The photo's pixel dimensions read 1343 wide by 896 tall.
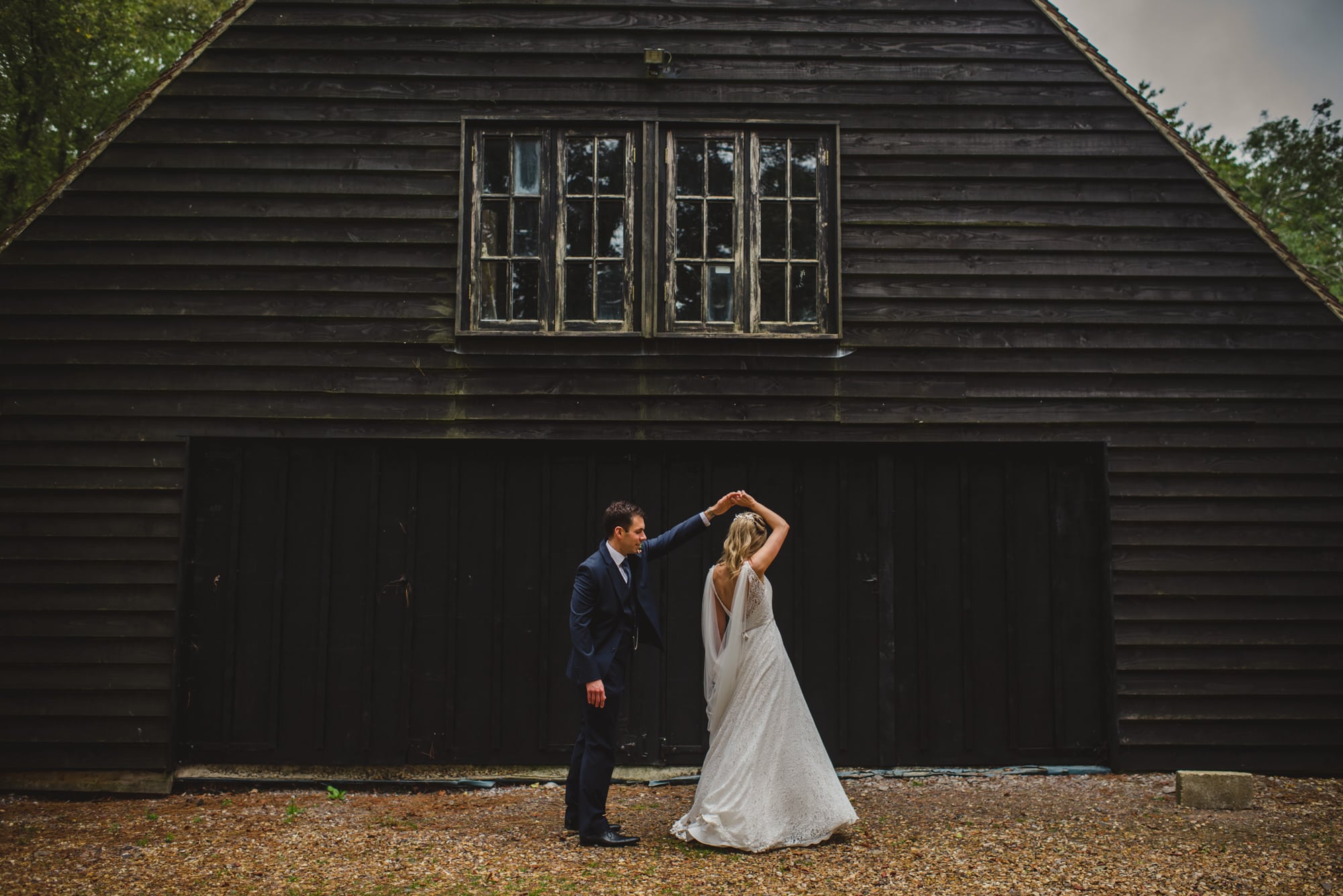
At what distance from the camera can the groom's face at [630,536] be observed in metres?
5.34

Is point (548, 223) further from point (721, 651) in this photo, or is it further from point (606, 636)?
point (721, 651)

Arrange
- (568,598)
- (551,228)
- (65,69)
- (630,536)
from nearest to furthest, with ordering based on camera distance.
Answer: (630,536) < (568,598) < (551,228) < (65,69)

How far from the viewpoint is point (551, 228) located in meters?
7.21

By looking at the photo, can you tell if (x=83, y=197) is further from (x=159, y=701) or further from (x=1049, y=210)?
(x=1049, y=210)

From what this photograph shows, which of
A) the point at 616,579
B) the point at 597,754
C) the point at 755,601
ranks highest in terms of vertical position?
the point at 616,579

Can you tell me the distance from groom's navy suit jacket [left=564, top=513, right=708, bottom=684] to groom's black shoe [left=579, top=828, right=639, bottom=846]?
854mm

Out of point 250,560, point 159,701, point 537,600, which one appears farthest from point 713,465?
point 159,701

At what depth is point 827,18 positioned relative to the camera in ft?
23.9

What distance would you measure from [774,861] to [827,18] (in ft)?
20.1

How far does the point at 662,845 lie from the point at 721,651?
3.66ft

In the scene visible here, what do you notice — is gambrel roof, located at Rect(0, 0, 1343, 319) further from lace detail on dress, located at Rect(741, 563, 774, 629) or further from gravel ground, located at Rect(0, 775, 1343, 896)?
lace detail on dress, located at Rect(741, 563, 774, 629)

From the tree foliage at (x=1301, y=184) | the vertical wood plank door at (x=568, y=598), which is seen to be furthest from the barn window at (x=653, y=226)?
the tree foliage at (x=1301, y=184)

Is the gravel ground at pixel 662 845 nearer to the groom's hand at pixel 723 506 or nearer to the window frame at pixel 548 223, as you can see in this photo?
the groom's hand at pixel 723 506

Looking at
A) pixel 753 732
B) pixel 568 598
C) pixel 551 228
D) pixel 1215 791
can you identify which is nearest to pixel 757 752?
pixel 753 732
